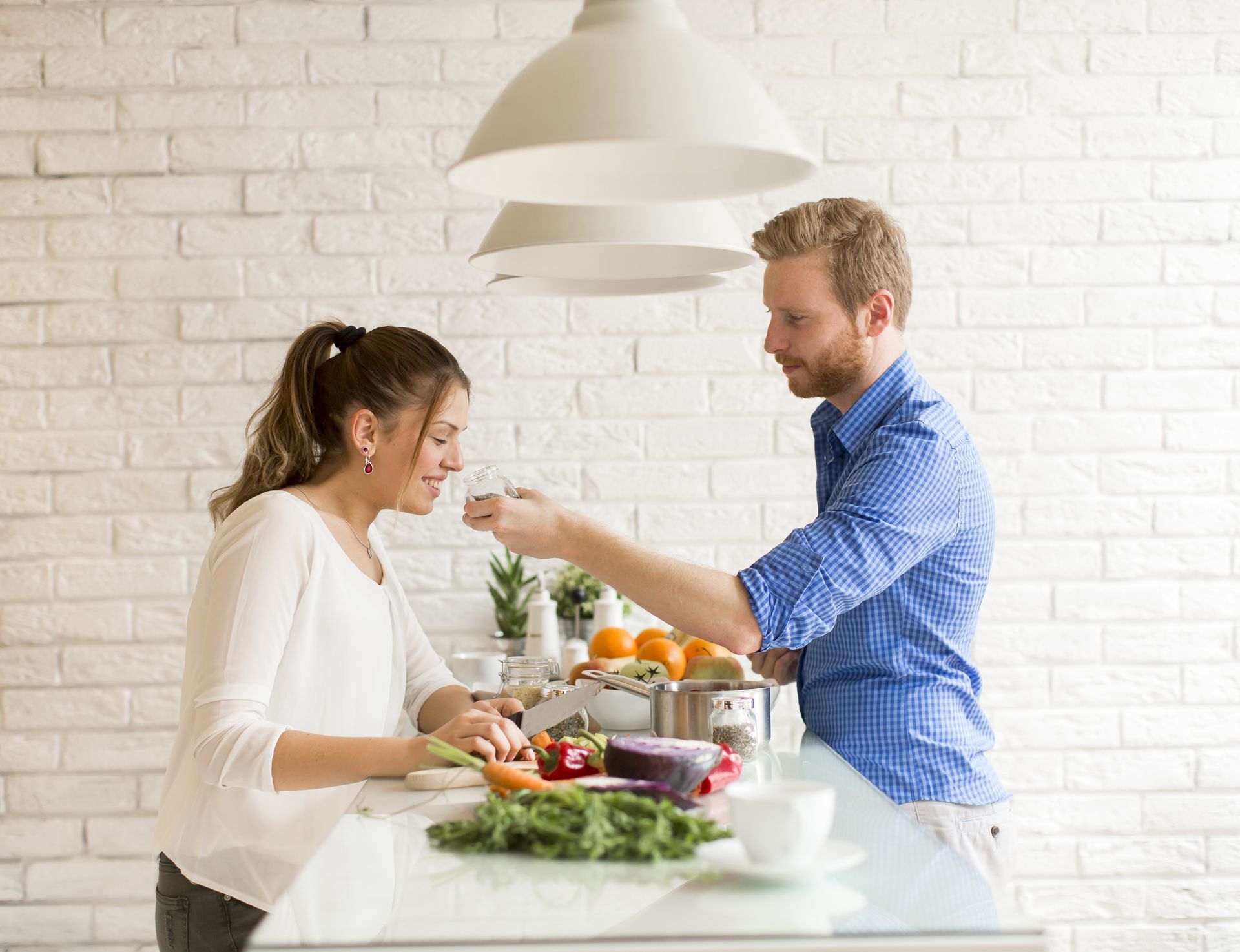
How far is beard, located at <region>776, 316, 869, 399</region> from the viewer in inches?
73.2

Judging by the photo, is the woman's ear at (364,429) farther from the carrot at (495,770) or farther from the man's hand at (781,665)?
→ the man's hand at (781,665)

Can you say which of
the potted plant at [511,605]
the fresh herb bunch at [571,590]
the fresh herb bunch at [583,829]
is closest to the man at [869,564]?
the fresh herb bunch at [583,829]

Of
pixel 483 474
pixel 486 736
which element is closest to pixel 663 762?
pixel 486 736

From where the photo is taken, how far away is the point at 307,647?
5.50ft

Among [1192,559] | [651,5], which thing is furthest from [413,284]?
[1192,559]

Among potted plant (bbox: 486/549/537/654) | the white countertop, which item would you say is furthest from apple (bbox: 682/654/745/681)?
potted plant (bbox: 486/549/537/654)

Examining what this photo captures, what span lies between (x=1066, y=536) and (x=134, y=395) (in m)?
2.41

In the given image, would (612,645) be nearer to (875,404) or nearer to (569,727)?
(569,727)

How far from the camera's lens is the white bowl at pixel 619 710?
1.85 m

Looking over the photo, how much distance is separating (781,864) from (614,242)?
94 cm

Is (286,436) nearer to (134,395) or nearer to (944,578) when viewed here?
(944,578)

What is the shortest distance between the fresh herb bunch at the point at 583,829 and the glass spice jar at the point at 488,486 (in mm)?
594

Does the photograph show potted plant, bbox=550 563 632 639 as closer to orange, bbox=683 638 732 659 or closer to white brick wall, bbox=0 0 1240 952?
white brick wall, bbox=0 0 1240 952

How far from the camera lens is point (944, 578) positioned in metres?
1.75
